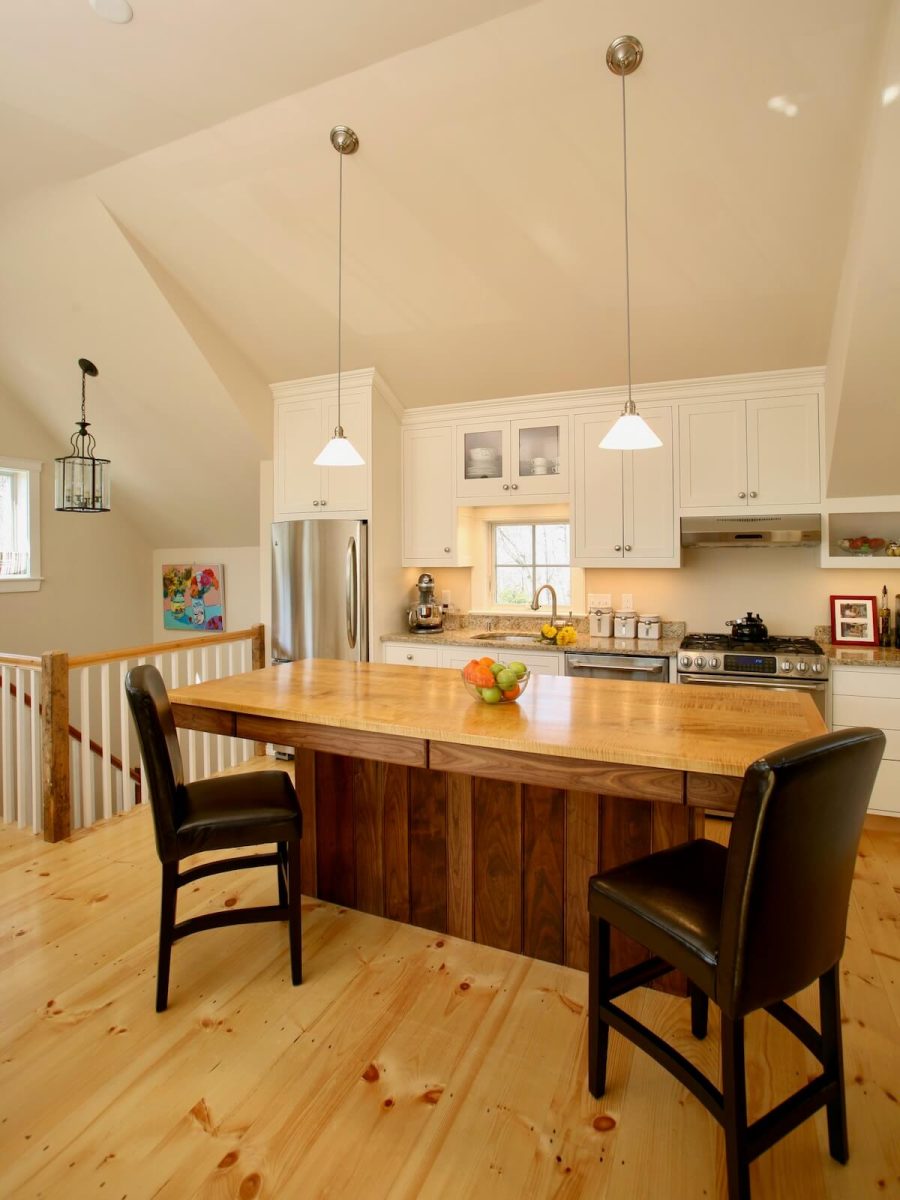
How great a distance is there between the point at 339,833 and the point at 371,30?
115 inches

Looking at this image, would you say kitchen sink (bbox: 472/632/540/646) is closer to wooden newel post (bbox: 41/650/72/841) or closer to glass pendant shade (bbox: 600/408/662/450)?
glass pendant shade (bbox: 600/408/662/450)

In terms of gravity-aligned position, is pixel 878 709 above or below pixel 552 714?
below

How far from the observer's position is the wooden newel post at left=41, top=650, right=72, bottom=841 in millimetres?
3113

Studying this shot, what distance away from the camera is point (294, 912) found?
2.01 meters

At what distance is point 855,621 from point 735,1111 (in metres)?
3.13

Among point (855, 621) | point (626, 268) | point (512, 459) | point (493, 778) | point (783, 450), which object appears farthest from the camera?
point (512, 459)

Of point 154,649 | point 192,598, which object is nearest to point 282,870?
point 154,649

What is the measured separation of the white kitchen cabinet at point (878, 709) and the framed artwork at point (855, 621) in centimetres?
52

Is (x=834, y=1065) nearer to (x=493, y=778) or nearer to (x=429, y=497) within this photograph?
(x=493, y=778)

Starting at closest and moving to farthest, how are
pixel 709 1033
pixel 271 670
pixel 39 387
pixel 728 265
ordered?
pixel 709 1033 → pixel 271 670 → pixel 728 265 → pixel 39 387

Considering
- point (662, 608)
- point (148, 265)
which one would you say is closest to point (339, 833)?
point (662, 608)

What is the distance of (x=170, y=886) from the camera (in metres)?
1.94

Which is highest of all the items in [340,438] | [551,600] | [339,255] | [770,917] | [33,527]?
[339,255]

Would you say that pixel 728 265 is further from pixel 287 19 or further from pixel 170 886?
pixel 170 886
